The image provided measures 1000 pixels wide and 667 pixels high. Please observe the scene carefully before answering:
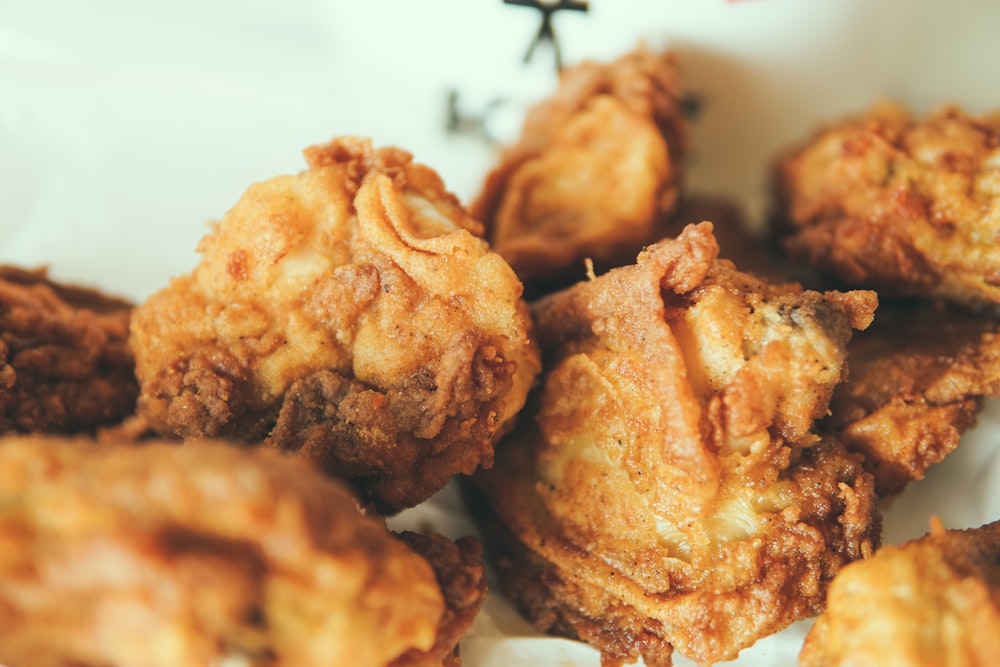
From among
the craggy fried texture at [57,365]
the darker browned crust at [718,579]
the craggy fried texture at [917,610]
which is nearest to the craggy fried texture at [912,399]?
the darker browned crust at [718,579]

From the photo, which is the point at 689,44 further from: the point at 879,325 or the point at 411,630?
the point at 411,630

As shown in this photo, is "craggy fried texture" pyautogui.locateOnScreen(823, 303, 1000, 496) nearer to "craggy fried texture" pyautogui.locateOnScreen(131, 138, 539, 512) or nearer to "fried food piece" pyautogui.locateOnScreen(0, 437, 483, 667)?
"craggy fried texture" pyautogui.locateOnScreen(131, 138, 539, 512)

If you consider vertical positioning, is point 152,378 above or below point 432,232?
below

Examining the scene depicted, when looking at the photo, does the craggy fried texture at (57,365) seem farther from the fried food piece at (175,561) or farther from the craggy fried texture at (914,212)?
the craggy fried texture at (914,212)

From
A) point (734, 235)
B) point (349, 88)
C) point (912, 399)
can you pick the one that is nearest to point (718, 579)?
point (912, 399)

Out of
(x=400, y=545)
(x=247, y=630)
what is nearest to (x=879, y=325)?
(x=400, y=545)

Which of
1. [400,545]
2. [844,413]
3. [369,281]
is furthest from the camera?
[844,413]
